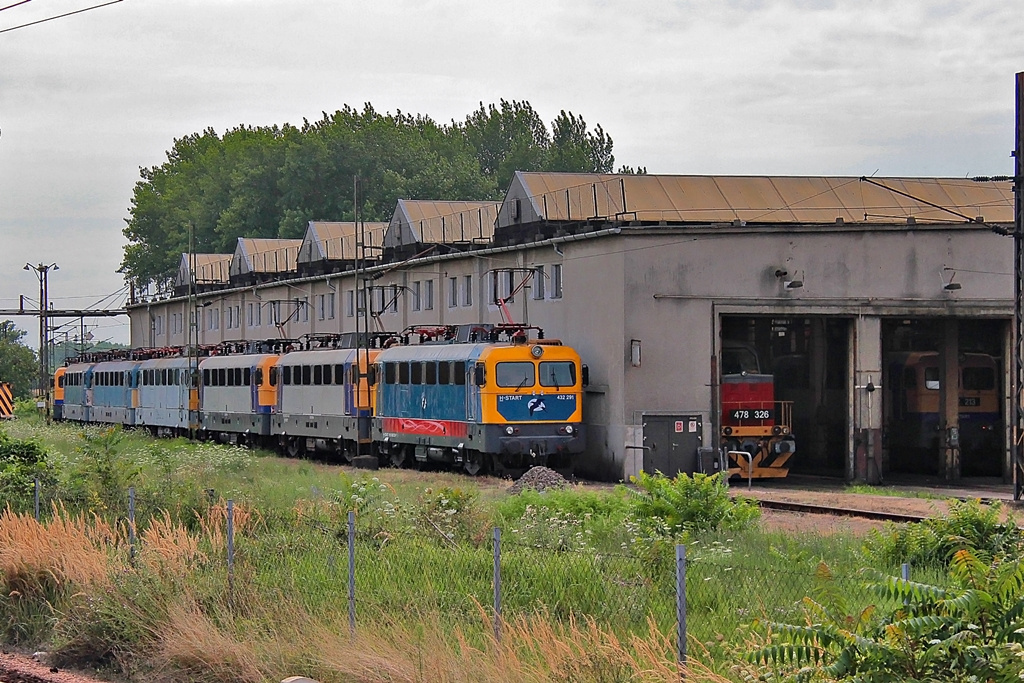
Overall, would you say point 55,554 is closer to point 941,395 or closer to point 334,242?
point 941,395

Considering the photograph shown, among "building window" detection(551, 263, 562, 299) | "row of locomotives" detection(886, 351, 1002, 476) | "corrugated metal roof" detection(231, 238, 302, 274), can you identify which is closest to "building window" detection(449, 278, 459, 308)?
"building window" detection(551, 263, 562, 299)

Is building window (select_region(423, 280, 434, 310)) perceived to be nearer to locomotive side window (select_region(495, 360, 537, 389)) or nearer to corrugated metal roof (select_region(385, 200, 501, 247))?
corrugated metal roof (select_region(385, 200, 501, 247))

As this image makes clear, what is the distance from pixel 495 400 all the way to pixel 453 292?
46.3ft

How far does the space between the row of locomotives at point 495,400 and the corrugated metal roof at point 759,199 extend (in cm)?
932

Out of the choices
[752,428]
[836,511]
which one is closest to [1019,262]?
[836,511]

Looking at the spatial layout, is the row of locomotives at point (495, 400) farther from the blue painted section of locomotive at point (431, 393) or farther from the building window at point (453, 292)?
the building window at point (453, 292)

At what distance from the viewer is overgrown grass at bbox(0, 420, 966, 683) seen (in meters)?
9.67

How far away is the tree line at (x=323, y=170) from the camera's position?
101 m

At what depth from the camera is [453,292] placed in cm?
4600

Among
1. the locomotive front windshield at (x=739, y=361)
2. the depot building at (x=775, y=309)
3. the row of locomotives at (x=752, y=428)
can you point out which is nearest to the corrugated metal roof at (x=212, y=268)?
the depot building at (x=775, y=309)

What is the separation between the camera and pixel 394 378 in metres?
37.2

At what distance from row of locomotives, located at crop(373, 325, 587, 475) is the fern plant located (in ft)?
82.5

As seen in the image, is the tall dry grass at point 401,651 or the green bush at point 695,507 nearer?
the tall dry grass at point 401,651

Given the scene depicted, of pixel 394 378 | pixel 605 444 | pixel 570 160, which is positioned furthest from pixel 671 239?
pixel 570 160
